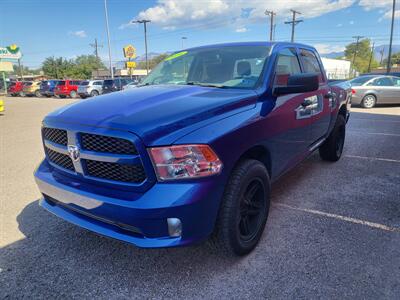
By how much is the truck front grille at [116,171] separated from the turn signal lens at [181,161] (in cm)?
13

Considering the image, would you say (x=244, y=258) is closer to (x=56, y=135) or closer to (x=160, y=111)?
(x=160, y=111)

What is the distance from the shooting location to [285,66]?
11.1 feet

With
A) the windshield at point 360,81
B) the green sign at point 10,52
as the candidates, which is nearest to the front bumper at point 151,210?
the windshield at point 360,81

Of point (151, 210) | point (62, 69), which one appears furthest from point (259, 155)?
point (62, 69)

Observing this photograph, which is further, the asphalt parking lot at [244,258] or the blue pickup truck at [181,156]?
the asphalt parking lot at [244,258]

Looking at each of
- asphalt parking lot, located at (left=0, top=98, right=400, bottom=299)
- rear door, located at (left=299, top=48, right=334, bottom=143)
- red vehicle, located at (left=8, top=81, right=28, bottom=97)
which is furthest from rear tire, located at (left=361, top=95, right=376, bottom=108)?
red vehicle, located at (left=8, top=81, right=28, bottom=97)

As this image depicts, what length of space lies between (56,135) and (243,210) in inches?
65.6

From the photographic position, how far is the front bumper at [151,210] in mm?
1958

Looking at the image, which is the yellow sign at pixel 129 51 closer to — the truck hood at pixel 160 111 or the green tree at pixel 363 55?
the truck hood at pixel 160 111

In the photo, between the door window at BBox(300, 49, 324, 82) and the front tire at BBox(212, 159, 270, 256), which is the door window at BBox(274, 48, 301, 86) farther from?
the front tire at BBox(212, 159, 270, 256)

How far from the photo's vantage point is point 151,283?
2.35 meters

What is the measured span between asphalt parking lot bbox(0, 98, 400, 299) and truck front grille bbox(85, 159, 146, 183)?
0.87 m

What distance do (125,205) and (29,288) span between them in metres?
1.10

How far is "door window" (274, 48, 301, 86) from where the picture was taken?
306cm
